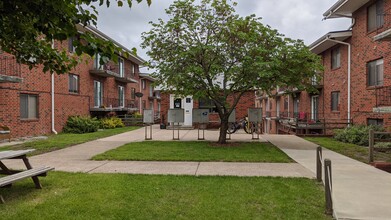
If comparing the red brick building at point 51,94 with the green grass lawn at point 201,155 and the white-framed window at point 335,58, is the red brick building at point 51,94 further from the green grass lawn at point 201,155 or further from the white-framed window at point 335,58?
the white-framed window at point 335,58

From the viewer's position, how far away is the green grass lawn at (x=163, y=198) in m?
4.44

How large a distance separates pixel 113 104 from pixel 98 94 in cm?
272

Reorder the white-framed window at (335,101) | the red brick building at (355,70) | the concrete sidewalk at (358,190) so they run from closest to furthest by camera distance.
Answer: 1. the concrete sidewalk at (358,190)
2. the red brick building at (355,70)
3. the white-framed window at (335,101)

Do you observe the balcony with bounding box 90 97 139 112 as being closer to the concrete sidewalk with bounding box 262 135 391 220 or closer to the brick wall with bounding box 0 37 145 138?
the brick wall with bounding box 0 37 145 138

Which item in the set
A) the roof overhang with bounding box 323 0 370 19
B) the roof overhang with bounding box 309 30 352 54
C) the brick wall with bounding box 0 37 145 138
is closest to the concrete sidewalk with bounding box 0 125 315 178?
the brick wall with bounding box 0 37 145 138

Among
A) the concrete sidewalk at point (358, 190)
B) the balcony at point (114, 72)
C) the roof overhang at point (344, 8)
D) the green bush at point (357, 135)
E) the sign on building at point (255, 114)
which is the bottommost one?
the concrete sidewalk at point (358, 190)

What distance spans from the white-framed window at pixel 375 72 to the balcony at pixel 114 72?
56.0 ft

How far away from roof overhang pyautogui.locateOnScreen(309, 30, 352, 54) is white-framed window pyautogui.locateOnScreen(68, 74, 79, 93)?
1627 cm

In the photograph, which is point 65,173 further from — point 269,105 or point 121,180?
point 269,105

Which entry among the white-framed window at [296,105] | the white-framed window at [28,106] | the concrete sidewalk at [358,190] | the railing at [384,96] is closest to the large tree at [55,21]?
the concrete sidewalk at [358,190]

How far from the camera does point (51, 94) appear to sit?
58.5ft

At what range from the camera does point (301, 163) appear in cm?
852

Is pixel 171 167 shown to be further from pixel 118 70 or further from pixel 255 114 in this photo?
pixel 118 70

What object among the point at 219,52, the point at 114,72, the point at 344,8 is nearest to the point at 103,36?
the point at 114,72
